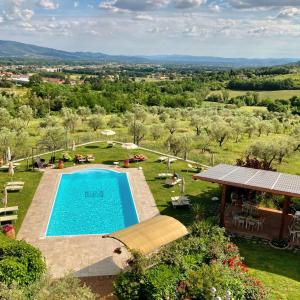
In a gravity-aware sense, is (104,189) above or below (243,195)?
below

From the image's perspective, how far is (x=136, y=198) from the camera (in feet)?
76.4

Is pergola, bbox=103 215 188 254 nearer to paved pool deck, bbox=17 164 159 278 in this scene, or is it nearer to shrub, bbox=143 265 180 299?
shrub, bbox=143 265 180 299

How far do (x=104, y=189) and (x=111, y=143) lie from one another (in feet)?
37.6

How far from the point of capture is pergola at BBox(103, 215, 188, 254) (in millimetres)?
13430

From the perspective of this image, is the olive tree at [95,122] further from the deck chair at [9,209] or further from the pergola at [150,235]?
the pergola at [150,235]

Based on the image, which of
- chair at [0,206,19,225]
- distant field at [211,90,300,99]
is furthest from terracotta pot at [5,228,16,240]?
distant field at [211,90,300,99]

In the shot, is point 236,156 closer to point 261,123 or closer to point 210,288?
point 261,123

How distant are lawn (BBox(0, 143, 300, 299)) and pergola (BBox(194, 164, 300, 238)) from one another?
1.98m

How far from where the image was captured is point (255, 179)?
18.2 meters

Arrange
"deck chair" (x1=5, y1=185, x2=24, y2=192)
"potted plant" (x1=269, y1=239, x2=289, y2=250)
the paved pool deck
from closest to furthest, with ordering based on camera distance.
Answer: the paved pool deck < "potted plant" (x1=269, y1=239, x2=289, y2=250) < "deck chair" (x1=5, y1=185, x2=24, y2=192)

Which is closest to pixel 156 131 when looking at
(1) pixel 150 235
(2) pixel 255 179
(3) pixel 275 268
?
(2) pixel 255 179

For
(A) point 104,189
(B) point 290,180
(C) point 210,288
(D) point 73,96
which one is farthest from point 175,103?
(C) point 210,288

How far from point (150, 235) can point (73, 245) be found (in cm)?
470

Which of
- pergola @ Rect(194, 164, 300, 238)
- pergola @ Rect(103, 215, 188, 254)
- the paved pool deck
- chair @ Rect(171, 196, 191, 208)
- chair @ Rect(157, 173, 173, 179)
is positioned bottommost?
the paved pool deck
